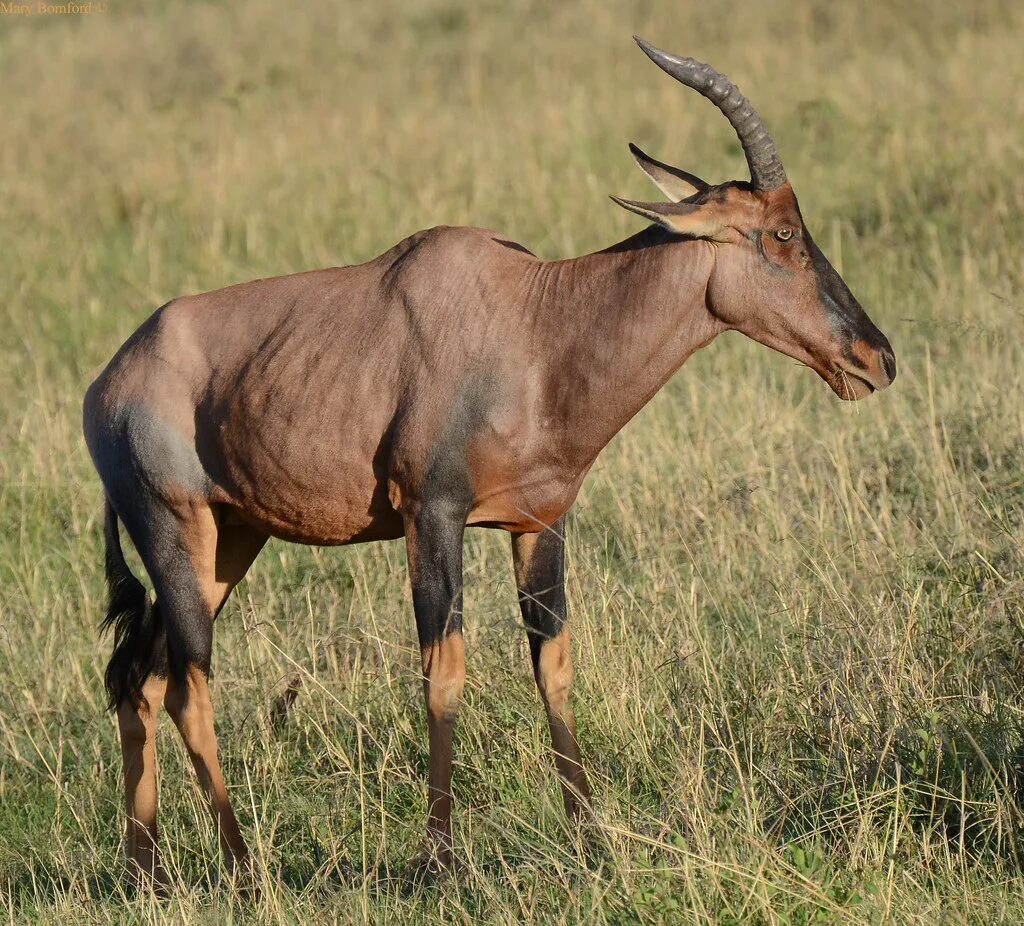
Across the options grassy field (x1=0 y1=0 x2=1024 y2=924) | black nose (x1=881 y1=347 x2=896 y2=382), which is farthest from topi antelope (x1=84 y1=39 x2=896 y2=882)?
grassy field (x1=0 y1=0 x2=1024 y2=924)

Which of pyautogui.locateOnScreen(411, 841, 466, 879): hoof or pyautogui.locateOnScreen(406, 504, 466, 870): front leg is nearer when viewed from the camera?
pyautogui.locateOnScreen(411, 841, 466, 879): hoof

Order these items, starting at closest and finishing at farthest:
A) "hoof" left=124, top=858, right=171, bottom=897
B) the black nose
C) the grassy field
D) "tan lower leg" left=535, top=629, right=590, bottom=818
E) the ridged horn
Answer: the grassy field → the ridged horn → the black nose → "hoof" left=124, top=858, right=171, bottom=897 → "tan lower leg" left=535, top=629, right=590, bottom=818

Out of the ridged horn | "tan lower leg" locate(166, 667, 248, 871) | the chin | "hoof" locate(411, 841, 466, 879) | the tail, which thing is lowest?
"hoof" locate(411, 841, 466, 879)

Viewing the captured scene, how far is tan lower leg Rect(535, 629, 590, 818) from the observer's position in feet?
17.0

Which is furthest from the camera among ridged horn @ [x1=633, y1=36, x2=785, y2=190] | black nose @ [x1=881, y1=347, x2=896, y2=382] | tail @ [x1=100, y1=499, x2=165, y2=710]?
tail @ [x1=100, y1=499, x2=165, y2=710]

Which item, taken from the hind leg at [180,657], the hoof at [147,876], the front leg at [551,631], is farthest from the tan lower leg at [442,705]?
the hoof at [147,876]

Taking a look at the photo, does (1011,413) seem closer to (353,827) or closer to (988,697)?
(988,697)

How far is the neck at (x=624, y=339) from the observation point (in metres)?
4.89

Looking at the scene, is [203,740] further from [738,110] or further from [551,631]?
[738,110]

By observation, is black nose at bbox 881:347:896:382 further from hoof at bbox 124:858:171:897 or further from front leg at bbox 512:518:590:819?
hoof at bbox 124:858:171:897

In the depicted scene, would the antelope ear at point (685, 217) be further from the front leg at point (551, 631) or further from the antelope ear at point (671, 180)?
the front leg at point (551, 631)

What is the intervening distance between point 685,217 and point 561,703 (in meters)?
1.67

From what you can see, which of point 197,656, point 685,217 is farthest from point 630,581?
point 685,217

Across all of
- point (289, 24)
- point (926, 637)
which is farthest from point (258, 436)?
point (289, 24)
